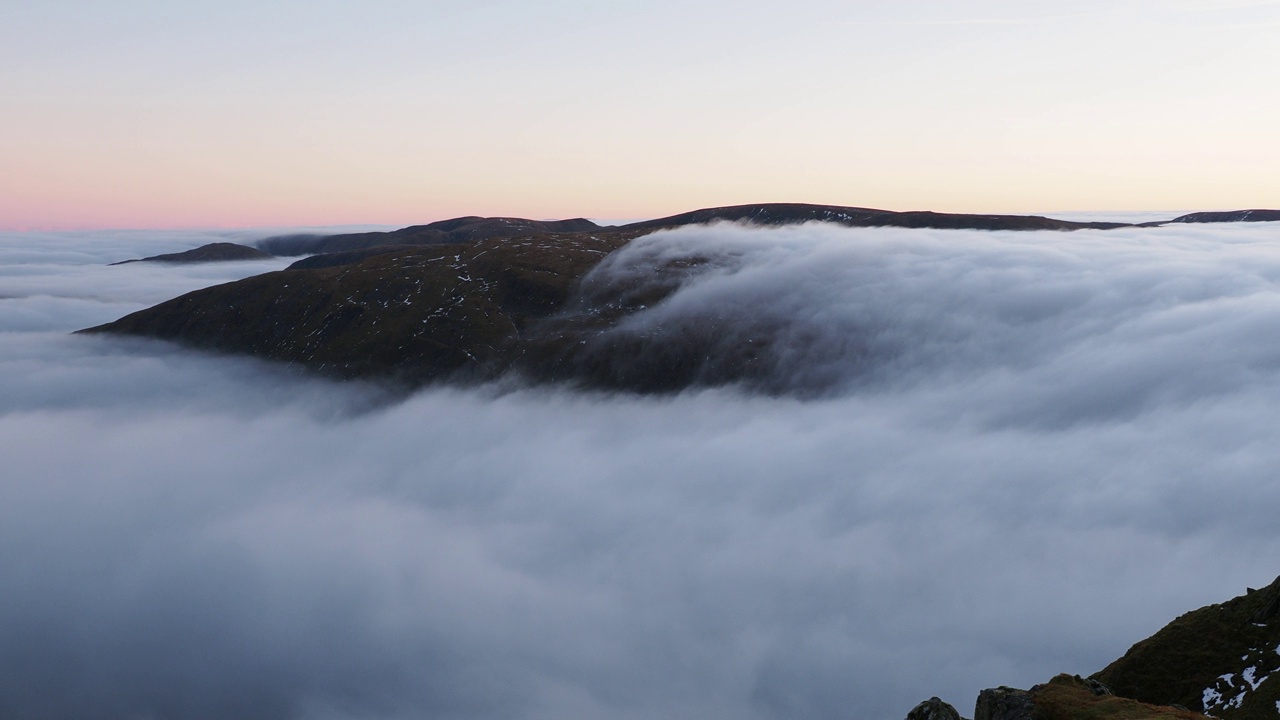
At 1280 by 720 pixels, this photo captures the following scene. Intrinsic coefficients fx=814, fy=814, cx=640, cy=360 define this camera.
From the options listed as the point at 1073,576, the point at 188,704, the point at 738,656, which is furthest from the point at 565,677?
the point at 1073,576

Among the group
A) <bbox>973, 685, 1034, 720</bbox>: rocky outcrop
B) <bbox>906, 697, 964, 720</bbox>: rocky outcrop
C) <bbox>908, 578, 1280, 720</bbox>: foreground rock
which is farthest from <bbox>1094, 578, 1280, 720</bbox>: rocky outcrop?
<bbox>906, 697, 964, 720</bbox>: rocky outcrop

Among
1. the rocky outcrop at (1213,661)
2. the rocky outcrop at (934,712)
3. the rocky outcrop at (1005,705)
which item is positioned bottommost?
the rocky outcrop at (1213,661)

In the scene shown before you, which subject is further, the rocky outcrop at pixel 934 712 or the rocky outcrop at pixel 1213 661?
the rocky outcrop at pixel 1213 661

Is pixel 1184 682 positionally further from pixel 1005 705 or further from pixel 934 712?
pixel 934 712

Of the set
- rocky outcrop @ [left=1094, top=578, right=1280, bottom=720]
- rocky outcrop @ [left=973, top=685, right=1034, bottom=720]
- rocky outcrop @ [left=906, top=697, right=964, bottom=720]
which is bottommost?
rocky outcrop @ [left=1094, top=578, right=1280, bottom=720]

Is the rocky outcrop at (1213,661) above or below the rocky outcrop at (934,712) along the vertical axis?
below

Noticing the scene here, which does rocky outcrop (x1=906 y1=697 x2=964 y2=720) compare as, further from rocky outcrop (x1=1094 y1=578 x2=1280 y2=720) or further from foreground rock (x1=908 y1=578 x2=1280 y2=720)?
rocky outcrop (x1=1094 y1=578 x2=1280 y2=720)

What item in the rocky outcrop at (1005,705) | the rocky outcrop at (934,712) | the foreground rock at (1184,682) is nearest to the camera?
the rocky outcrop at (1005,705)

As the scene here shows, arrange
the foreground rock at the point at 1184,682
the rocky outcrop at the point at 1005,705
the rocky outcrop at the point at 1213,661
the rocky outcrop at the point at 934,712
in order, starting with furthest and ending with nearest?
the rocky outcrop at the point at 1213,661 < the rocky outcrop at the point at 934,712 < the foreground rock at the point at 1184,682 < the rocky outcrop at the point at 1005,705

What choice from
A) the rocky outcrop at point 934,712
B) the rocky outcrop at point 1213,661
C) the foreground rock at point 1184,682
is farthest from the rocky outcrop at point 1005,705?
the rocky outcrop at point 1213,661

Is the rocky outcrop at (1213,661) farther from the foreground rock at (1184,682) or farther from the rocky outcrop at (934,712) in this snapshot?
the rocky outcrop at (934,712)

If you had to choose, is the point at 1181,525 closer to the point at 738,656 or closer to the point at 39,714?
the point at 738,656

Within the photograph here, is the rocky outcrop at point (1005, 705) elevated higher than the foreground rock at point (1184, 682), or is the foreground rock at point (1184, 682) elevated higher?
the rocky outcrop at point (1005, 705)

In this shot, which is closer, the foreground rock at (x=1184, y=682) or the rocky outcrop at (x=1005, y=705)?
the rocky outcrop at (x=1005, y=705)
